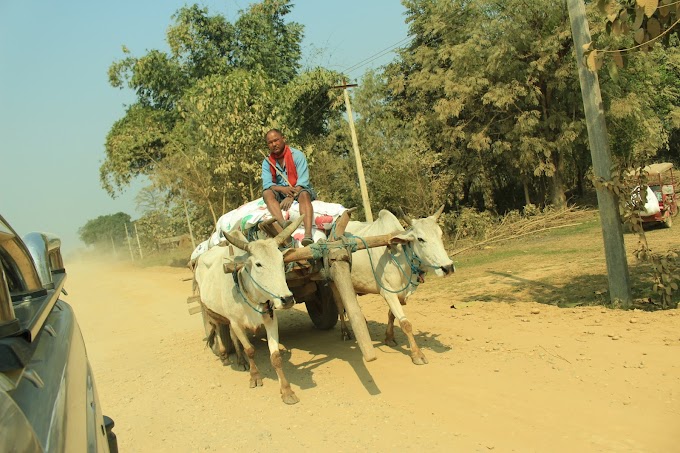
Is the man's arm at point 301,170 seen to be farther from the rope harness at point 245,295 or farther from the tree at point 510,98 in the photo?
the tree at point 510,98

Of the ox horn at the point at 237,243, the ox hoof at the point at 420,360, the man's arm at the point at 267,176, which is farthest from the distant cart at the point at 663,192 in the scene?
the ox horn at the point at 237,243

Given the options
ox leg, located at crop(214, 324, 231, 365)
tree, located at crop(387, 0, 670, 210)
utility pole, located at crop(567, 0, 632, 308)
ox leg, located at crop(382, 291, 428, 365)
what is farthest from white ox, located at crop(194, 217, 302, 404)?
tree, located at crop(387, 0, 670, 210)

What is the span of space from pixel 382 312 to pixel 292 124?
10.9 metres

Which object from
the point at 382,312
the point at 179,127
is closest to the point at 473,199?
the point at 179,127

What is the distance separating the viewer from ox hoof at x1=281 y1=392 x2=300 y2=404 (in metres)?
5.43

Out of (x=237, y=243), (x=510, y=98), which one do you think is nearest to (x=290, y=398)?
(x=237, y=243)

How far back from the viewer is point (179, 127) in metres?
22.0

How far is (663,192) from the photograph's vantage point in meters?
14.9

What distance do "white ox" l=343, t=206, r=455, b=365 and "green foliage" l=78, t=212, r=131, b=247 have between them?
5450 centimetres

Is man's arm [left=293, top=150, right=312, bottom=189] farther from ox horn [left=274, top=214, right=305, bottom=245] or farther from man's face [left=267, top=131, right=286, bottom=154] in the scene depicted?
ox horn [left=274, top=214, right=305, bottom=245]

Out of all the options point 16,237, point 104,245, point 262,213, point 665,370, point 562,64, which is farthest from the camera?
point 104,245

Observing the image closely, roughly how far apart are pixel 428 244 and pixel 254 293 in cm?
188

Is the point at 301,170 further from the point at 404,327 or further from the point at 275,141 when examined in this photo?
the point at 404,327

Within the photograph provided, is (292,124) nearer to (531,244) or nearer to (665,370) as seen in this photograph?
(531,244)
